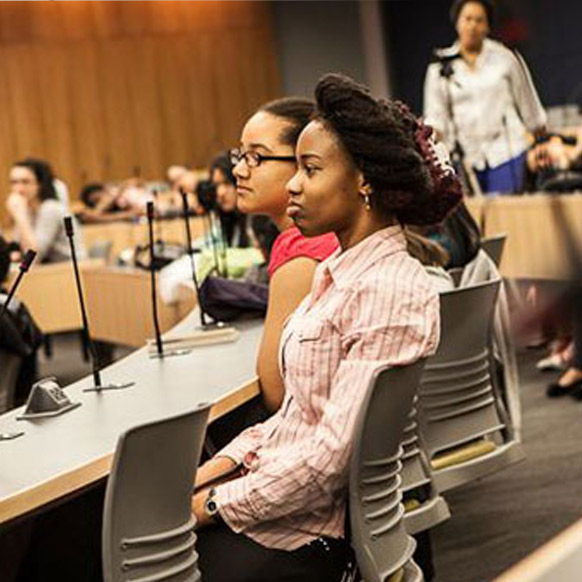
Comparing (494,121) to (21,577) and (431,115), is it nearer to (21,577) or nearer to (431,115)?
(431,115)

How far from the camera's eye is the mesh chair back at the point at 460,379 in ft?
Result: 11.6

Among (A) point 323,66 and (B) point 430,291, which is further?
(A) point 323,66

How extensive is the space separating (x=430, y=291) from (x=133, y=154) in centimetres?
1401

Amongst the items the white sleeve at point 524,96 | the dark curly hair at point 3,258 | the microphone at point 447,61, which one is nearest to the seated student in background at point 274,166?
the dark curly hair at point 3,258

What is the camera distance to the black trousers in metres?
2.54

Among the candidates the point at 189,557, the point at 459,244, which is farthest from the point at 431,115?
the point at 189,557

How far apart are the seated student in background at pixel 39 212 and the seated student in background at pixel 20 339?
347 centimetres

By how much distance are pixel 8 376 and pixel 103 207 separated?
8322 mm

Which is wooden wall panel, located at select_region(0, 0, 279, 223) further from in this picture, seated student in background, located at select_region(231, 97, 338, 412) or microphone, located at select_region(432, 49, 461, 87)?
seated student in background, located at select_region(231, 97, 338, 412)

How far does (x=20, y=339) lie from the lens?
4.87m

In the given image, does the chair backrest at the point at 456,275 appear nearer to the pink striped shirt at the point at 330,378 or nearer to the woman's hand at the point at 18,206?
the pink striped shirt at the point at 330,378

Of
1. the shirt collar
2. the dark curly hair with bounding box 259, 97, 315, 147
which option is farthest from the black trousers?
the dark curly hair with bounding box 259, 97, 315, 147

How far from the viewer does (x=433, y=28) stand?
626 inches

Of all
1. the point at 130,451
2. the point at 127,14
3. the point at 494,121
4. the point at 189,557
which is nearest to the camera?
the point at 130,451
